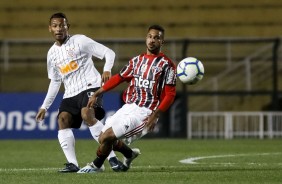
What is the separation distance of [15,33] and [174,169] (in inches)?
567

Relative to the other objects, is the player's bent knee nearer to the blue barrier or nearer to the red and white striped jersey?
the red and white striped jersey

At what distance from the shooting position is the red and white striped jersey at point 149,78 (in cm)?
1046

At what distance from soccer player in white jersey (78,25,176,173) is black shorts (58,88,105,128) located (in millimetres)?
711

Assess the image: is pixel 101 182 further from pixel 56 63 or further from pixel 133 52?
pixel 133 52

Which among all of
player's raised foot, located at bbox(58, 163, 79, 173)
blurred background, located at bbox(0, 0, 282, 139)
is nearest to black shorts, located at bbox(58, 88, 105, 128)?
player's raised foot, located at bbox(58, 163, 79, 173)

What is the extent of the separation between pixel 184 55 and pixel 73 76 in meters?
9.57

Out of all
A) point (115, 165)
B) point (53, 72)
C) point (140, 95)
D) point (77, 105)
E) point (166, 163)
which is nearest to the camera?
point (140, 95)

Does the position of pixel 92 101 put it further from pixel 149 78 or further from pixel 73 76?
pixel 73 76

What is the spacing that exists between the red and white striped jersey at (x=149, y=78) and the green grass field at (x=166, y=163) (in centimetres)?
81

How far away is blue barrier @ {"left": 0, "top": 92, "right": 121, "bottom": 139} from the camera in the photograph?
2009 centimetres

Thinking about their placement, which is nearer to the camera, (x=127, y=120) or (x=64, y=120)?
(x=127, y=120)

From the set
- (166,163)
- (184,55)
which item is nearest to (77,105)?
(166,163)

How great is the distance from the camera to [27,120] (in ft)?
66.2

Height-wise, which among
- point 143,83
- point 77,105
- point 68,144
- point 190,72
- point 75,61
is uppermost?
point 75,61
